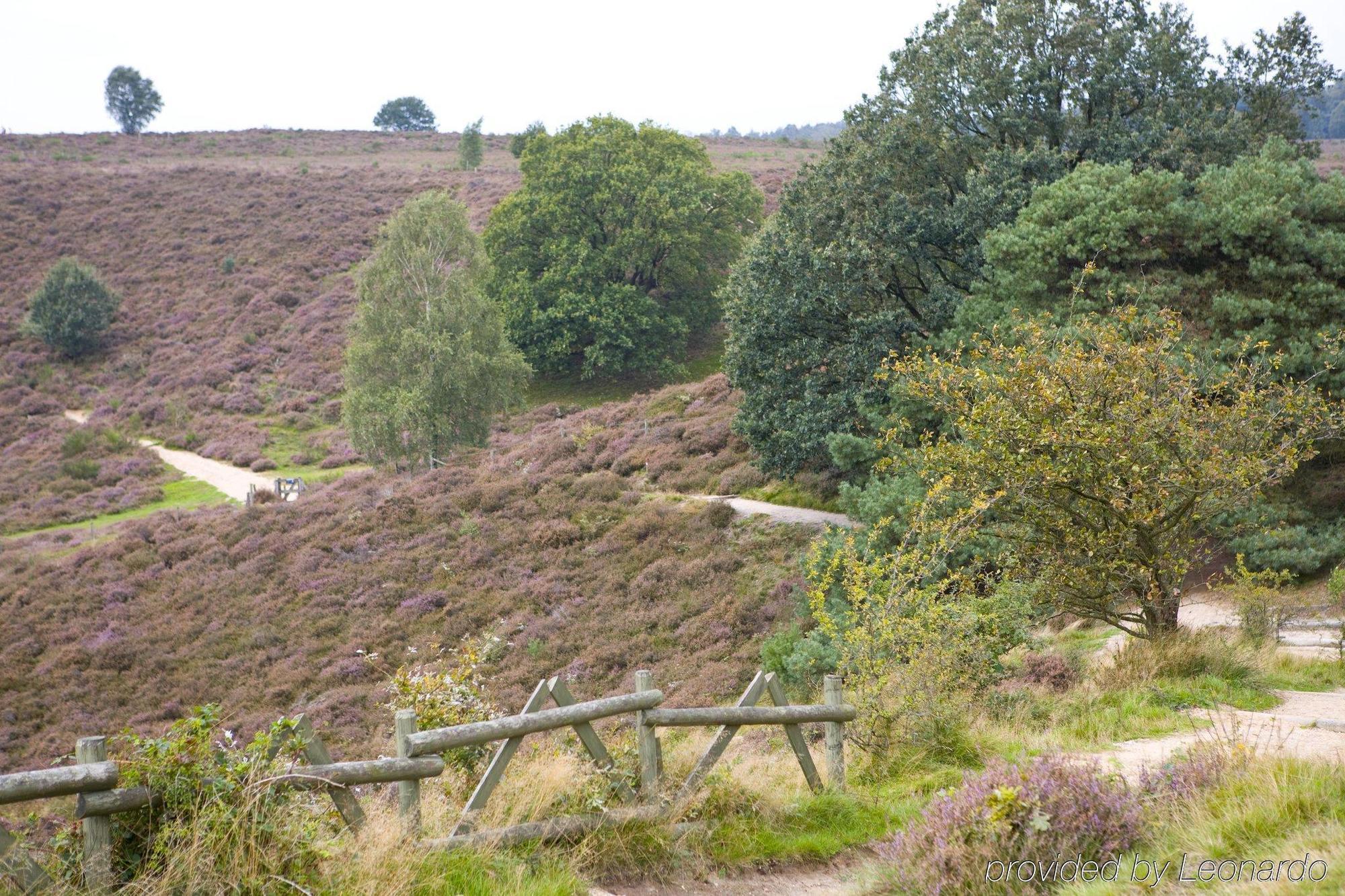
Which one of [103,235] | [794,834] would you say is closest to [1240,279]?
[794,834]

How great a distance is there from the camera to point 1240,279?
18.8 m

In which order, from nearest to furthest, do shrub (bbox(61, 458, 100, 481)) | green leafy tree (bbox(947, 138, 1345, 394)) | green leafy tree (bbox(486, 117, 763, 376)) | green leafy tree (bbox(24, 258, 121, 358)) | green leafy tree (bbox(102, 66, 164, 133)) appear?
1. green leafy tree (bbox(947, 138, 1345, 394))
2. shrub (bbox(61, 458, 100, 481))
3. green leafy tree (bbox(486, 117, 763, 376))
4. green leafy tree (bbox(24, 258, 121, 358))
5. green leafy tree (bbox(102, 66, 164, 133))

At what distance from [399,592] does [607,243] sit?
26040mm

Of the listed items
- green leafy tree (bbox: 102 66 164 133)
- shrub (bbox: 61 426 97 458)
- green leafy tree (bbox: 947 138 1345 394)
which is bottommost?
shrub (bbox: 61 426 97 458)

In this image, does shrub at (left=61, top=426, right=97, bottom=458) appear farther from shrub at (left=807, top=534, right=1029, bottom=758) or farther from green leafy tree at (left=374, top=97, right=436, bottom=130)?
green leafy tree at (left=374, top=97, right=436, bottom=130)

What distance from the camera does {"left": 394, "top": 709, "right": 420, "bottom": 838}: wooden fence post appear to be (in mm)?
5797

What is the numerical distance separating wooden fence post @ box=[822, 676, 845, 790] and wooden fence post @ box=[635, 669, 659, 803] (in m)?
1.76

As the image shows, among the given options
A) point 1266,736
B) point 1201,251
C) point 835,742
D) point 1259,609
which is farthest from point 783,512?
point 835,742

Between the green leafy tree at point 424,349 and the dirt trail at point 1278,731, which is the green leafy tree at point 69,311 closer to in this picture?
the green leafy tree at point 424,349

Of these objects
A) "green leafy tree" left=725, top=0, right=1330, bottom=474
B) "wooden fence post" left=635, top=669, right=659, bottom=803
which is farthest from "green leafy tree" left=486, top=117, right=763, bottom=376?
"wooden fence post" left=635, top=669, right=659, bottom=803

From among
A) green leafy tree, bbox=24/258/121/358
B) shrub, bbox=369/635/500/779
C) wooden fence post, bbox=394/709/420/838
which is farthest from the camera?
green leafy tree, bbox=24/258/121/358

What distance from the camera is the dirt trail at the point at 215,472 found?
1463 inches

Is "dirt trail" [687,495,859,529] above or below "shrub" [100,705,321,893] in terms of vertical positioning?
below

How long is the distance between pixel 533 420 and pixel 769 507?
1807 centimetres
